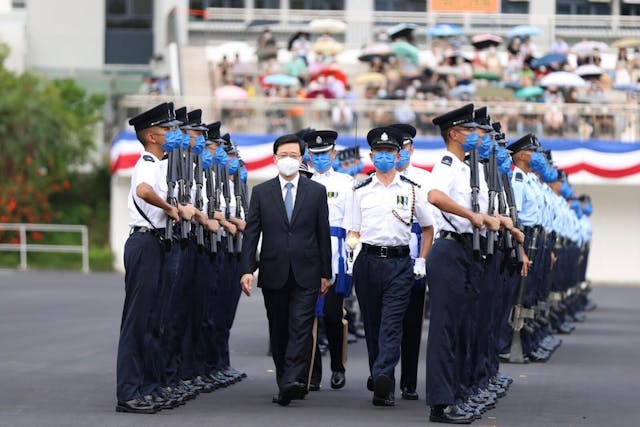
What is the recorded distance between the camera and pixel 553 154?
40500 millimetres

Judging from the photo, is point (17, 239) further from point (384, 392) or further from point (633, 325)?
point (384, 392)

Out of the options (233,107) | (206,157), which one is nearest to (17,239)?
(233,107)

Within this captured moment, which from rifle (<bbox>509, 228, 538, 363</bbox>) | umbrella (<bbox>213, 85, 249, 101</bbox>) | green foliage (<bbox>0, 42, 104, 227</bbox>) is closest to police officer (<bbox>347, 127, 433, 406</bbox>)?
rifle (<bbox>509, 228, 538, 363</bbox>)

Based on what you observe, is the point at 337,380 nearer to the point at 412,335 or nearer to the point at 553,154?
the point at 412,335

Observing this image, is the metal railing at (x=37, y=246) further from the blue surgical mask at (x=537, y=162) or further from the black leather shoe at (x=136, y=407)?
the black leather shoe at (x=136, y=407)

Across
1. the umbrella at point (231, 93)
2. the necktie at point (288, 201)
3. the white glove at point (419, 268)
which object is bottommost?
the white glove at point (419, 268)

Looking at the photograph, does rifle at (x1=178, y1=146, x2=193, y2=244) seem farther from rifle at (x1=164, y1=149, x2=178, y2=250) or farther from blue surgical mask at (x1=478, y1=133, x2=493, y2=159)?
blue surgical mask at (x1=478, y1=133, x2=493, y2=159)

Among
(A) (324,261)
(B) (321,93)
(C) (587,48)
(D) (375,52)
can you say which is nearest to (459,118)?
(A) (324,261)

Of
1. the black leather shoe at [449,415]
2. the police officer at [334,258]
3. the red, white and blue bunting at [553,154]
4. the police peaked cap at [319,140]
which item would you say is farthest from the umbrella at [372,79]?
the black leather shoe at [449,415]

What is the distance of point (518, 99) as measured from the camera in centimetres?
4156

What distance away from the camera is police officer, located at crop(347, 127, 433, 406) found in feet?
46.5

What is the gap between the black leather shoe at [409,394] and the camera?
48.1 feet

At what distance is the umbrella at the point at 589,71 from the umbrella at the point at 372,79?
4.79 meters

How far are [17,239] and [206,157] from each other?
97.6 ft
